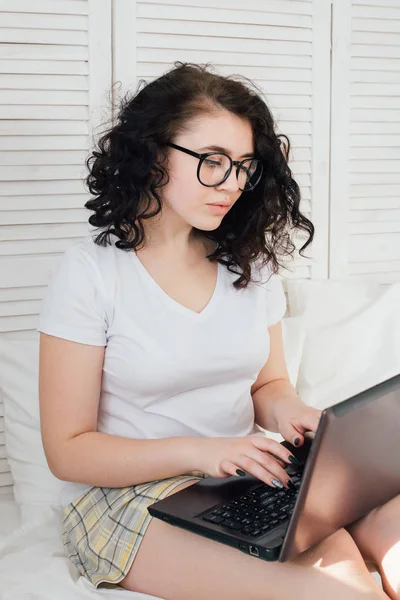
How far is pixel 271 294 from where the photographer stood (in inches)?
63.9

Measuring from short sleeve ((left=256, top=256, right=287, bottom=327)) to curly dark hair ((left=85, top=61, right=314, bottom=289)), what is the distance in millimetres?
44

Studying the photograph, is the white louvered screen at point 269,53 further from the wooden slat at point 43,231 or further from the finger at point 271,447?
the finger at point 271,447

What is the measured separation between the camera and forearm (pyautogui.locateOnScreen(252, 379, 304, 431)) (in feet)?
5.03

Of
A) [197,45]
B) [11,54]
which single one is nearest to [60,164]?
[11,54]

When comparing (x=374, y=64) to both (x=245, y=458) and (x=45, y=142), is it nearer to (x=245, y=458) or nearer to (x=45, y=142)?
(x=45, y=142)

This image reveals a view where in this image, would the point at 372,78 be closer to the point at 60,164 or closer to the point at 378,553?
the point at 60,164

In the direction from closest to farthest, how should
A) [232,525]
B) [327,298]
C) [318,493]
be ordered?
[318,493] → [232,525] → [327,298]

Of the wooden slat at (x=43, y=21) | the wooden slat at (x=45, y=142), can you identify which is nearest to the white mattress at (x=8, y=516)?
the wooden slat at (x=45, y=142)

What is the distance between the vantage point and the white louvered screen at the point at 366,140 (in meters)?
2.09

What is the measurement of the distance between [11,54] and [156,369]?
0.83m

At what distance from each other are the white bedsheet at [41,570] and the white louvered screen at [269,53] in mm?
950

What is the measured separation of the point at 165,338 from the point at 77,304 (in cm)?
16

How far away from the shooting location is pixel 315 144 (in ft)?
6.86

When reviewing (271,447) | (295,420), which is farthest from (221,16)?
(271,447)
